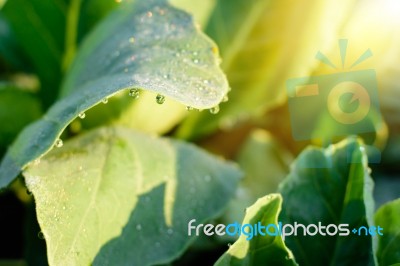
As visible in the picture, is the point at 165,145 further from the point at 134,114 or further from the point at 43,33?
the point at 43,33

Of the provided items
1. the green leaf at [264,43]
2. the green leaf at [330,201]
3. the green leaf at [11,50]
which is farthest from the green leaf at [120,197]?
the green leaf at [11,50]

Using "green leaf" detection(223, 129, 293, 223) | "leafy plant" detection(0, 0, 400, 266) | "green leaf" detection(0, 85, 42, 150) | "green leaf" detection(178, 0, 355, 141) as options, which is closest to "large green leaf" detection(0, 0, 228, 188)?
"leafy plant" detection(0, 0, 400, 266)

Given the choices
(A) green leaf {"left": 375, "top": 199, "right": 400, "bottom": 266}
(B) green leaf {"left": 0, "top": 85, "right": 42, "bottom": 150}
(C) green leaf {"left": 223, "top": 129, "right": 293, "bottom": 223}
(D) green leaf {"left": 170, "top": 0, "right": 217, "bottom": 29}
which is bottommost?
(C) green leaf {"left": 223, "top": 129, "right": 293, "bottom": 223}

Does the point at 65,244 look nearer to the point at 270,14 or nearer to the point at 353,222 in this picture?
the point at 353,222

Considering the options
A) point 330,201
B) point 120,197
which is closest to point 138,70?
point 120,197

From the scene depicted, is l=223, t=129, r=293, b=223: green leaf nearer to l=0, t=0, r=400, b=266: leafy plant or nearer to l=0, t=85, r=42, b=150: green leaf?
l=0, t=0, r=400, b=266: leafy plant

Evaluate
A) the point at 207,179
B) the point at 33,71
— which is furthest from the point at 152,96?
the point at 33,71

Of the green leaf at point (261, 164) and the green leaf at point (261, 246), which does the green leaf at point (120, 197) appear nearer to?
the green leaf at point (261, 246)
